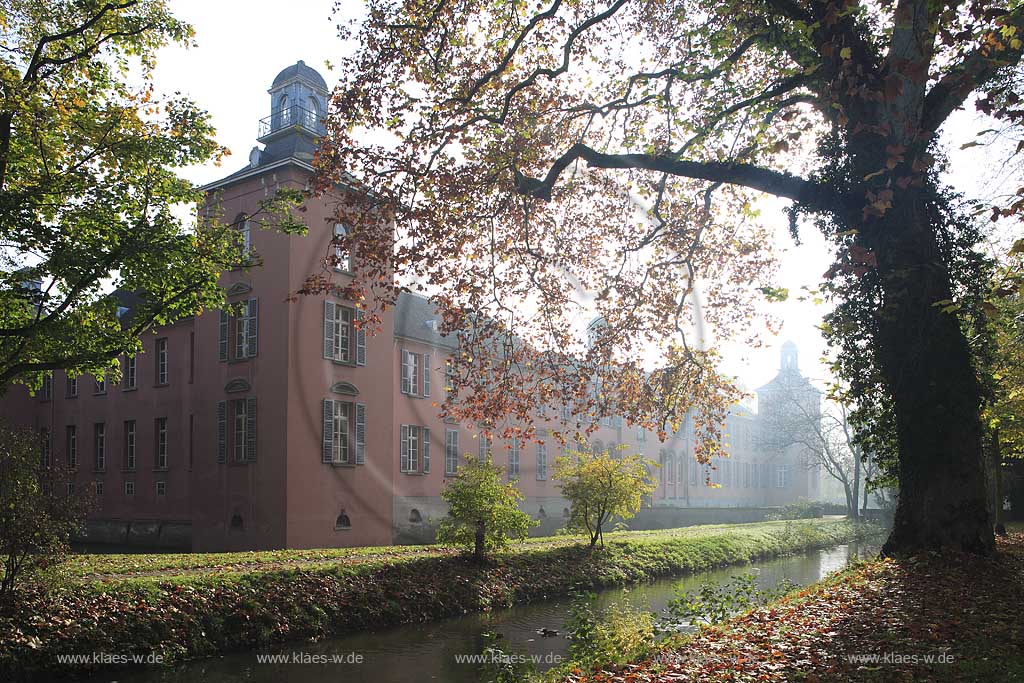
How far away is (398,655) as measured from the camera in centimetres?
1193

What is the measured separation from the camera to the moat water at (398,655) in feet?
34.0

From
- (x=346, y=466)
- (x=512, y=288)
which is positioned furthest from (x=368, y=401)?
(x=512, y=288)

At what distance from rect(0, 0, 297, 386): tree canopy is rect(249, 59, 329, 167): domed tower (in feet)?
39.0

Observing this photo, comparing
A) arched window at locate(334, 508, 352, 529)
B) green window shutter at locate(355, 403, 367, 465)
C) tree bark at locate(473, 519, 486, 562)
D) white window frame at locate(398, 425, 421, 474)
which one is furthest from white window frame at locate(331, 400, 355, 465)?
tree bark at locate(473, 519, 486, 562)

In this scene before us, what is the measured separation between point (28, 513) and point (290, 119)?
733 inches

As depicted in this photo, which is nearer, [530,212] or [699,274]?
[530,212]

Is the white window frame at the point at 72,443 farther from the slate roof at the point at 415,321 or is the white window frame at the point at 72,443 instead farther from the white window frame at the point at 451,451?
the white window frame at the point at 451,451

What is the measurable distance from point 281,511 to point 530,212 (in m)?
14.0

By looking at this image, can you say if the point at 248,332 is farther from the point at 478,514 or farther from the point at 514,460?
the point at 514,460

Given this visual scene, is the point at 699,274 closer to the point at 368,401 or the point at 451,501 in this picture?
the point at 451,501

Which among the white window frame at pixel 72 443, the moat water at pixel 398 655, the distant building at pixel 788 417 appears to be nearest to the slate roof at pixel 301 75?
the white window frame at pixel 72 443

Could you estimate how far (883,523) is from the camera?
44281 millimetres

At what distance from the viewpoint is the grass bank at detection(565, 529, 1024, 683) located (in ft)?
19.5

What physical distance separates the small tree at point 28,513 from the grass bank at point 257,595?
1.57 ft
